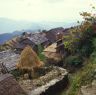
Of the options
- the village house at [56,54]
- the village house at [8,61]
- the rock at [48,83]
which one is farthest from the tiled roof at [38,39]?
the rock at [48,83]

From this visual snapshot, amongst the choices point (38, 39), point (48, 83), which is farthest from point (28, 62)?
point (38, 39)

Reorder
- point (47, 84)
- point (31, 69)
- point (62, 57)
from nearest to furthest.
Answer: point (47, 84), point (31, 69), point (62, 57)

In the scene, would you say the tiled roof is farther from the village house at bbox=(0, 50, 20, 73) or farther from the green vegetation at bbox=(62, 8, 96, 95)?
the green vegetation at bbox=(62, 8, 96, 95)

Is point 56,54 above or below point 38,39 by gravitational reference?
below

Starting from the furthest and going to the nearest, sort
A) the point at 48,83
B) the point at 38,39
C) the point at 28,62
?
1. the point at 38,39
2. the point at 28,62
3. the point at 48,83

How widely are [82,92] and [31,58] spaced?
571 inches

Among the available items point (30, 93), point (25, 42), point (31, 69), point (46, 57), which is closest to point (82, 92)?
point (30, 93)

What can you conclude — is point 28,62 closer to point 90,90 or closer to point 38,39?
point 90,90

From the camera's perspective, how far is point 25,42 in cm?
5694

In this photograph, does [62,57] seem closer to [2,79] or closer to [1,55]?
[1,55]

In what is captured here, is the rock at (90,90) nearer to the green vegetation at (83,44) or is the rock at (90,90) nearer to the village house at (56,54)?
the green vegetation at (83,44)

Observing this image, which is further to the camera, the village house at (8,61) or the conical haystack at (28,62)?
the conical haystack at (28,62)

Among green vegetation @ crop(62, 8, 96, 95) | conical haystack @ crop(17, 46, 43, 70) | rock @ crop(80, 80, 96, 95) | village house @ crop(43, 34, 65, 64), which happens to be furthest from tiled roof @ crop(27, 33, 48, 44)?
rock @ crop(80, 80, 96, 95)

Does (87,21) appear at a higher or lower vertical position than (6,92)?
higher
